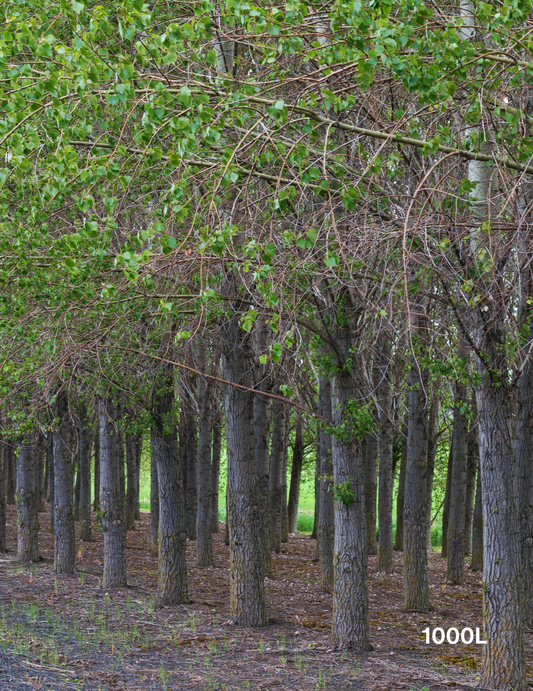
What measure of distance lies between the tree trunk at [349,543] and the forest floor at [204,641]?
0.27 meters

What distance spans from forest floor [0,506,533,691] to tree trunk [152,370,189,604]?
324 mm

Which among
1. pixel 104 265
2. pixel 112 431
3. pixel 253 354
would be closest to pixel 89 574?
pixel 112 431

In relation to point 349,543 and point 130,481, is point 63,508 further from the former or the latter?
point 130,481

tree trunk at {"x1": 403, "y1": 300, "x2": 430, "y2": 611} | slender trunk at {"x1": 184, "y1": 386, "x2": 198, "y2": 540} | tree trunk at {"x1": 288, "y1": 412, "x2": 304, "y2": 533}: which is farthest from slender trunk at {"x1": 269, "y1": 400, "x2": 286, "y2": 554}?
tree trunk at {"x1": 403, "y1": 300, "x2": 430, "y2": 611}

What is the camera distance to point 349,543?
860 centimetres

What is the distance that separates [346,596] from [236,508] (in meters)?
2.06

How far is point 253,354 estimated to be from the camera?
10328 mm

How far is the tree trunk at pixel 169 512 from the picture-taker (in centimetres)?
1122

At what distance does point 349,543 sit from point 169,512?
369 cm

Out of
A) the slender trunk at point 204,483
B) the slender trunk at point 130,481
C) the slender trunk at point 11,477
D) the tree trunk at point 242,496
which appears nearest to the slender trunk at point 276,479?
the slender trunk at point 204,483

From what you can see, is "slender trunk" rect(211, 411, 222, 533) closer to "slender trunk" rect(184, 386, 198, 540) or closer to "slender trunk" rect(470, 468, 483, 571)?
"slender trunk" rect(184, 386, 198, 540)

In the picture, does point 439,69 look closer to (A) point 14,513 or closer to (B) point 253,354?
(B) point 253,354

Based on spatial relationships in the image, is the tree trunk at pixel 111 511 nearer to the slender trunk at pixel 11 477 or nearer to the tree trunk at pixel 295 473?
the tree trunk at pixel 295 473

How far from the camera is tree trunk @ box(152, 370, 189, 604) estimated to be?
11.2 metres
